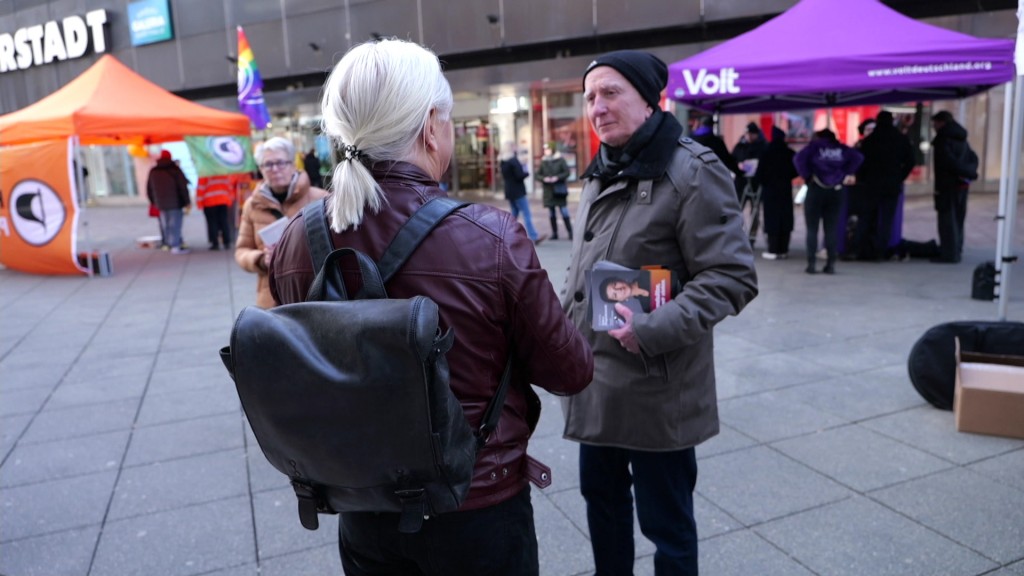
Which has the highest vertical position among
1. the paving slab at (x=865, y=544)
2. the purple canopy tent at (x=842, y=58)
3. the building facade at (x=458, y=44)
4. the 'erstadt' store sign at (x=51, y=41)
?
the 'erstadt' store sign at (x=51, y=41)

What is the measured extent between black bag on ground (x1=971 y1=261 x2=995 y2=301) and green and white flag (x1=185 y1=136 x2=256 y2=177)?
38.5 ft

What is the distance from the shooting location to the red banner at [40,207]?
10.8 m

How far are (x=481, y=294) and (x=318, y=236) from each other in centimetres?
35

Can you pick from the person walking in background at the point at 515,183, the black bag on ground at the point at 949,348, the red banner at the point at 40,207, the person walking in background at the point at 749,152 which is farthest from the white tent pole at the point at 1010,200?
the red banner at the point at 40,207

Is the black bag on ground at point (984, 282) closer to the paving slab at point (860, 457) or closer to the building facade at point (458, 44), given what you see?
the paving slab at point (860, 457)

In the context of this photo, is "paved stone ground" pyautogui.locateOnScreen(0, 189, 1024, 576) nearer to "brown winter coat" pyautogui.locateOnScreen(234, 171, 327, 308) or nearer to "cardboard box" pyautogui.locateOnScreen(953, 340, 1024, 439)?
"cardboard box" pyautogui.locateOnScreen(953, 340, 1024, 439)

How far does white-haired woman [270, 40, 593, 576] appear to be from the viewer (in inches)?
56.6

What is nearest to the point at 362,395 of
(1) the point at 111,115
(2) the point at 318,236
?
(2) the point at 318,236

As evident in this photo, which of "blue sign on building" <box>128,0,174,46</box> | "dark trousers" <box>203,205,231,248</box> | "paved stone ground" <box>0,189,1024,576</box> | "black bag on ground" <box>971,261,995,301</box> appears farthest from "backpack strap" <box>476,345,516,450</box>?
"blue sign on building" <box>128,0,174,46</box>

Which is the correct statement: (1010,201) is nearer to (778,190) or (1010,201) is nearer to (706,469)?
(706,469)

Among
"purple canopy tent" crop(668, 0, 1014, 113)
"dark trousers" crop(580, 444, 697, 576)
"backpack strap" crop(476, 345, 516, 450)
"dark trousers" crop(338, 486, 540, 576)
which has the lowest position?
"dark trousers" crop(580, 444, 697, 576)

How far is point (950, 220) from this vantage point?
920 cm

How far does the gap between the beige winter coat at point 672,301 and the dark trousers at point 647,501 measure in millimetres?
85

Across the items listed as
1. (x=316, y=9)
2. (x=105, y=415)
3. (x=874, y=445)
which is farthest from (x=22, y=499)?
(x=316, y=9)
